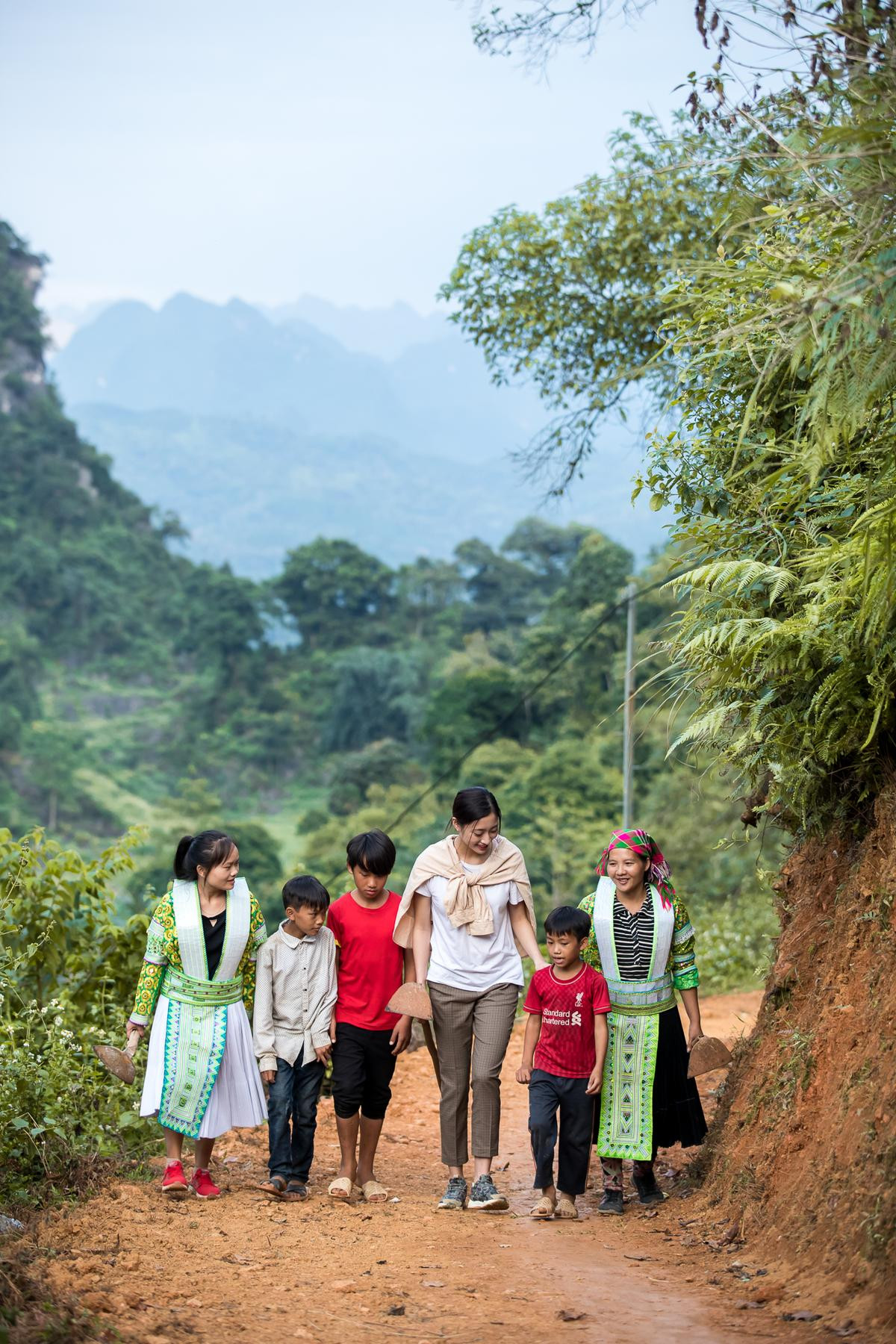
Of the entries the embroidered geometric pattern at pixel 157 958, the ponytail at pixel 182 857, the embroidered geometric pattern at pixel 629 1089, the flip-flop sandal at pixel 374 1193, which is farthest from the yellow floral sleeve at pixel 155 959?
the embroidered geometric pattern at pixel 629 1089

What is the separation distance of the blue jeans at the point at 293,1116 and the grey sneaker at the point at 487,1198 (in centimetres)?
68

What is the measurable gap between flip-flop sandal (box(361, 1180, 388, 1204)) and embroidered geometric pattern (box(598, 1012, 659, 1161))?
2.87ft

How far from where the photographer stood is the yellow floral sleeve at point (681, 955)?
517cm

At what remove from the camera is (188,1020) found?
5.12m

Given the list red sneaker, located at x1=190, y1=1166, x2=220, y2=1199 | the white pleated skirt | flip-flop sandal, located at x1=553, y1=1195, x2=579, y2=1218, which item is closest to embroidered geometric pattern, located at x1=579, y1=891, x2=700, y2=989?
flip-flop sandal, located at x1=553, y1=1195, x2=579, y2=1218

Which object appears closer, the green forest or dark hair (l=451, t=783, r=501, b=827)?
the green forest

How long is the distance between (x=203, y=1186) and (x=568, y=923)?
1.74 m

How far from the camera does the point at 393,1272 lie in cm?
420

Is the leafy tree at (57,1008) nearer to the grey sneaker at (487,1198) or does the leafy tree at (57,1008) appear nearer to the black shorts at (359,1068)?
the black shorts at (359,1068)

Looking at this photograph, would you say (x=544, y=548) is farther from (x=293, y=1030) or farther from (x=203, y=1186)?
(x=203, y=1186)

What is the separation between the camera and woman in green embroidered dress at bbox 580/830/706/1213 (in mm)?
5113

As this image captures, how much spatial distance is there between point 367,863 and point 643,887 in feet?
3.57

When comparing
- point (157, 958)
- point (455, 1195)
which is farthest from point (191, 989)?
point (455, 1195)

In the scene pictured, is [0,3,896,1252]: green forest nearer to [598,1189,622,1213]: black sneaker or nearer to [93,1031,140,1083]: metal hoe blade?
[93,1031,140,1083]: metal hoe blade
